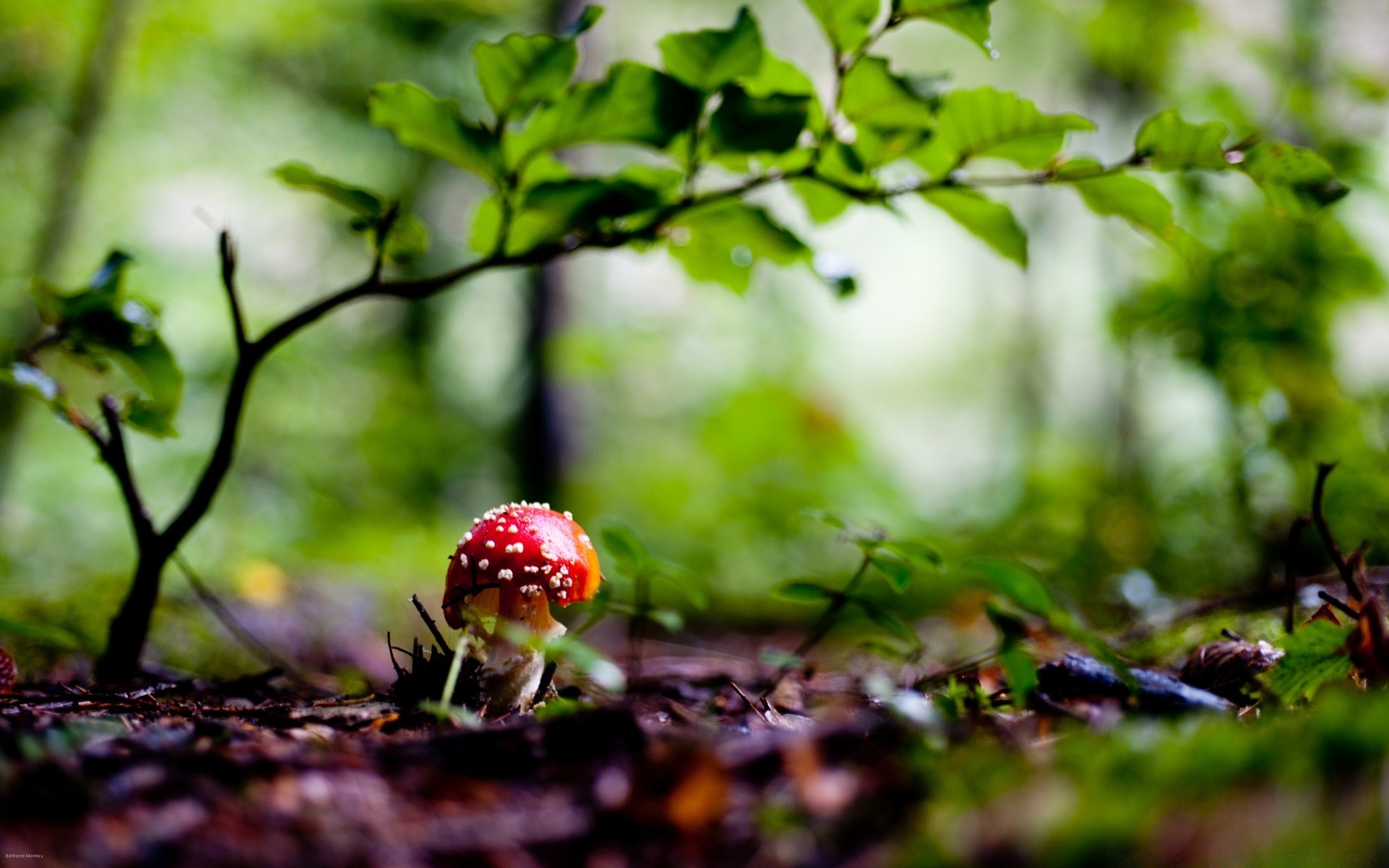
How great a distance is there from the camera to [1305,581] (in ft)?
6.58

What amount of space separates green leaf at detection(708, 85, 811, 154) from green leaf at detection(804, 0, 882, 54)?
0.10 metres

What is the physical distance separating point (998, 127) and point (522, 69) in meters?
0.77

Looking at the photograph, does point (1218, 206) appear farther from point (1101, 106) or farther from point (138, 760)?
point (138, 760)

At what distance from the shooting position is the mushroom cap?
1420 millimetres

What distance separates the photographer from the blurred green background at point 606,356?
3.02 m

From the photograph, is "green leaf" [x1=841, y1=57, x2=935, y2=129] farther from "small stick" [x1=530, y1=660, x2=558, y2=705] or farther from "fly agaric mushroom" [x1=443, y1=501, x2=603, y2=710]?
"small stick" [x1=530, y1=660, x2=558, y2=705]

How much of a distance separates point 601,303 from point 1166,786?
7078mm

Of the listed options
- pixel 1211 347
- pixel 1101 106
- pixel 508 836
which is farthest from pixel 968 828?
pixel 1101 106

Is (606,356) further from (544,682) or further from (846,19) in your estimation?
(846,19)

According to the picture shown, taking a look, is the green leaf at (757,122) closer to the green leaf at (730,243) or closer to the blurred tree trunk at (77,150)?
the green leaf at (730,243)

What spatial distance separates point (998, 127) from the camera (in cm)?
134

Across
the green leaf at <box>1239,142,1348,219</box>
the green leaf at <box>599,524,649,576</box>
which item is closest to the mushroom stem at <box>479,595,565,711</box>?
the green leaf at <box>599,524,649,576</box>

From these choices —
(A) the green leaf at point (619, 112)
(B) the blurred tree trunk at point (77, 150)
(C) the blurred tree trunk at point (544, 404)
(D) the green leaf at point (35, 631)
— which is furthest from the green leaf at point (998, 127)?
(B) the blurred tree trunk at point (77, 150)

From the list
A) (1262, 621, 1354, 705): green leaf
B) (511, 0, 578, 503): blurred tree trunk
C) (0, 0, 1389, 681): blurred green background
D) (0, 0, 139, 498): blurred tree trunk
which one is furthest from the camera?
(511, 0, 578, 503): blurred tree trunk
